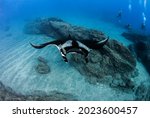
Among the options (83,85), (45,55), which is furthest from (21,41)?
(83,85)

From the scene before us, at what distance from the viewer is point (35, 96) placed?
581cm

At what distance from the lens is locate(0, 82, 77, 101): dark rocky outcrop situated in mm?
5617

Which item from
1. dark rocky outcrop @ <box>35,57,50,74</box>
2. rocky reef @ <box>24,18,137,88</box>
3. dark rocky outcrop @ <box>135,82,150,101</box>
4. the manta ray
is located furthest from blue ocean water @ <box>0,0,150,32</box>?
the manta ray

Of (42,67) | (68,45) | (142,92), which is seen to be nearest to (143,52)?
(142,92)

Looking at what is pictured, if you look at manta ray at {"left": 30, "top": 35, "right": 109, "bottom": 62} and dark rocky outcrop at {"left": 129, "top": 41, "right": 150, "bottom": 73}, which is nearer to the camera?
manta ray at {"left": 30, "top": 35, "right": 109, "bottom": 62}

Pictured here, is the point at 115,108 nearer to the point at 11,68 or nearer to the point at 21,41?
the point at 11,68

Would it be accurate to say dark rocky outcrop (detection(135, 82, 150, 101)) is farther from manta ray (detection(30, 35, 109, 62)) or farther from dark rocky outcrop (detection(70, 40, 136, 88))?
manta ray (detection(30, 35, 109, 62))

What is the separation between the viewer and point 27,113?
4.15 m

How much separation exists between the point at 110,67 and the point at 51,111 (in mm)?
2751

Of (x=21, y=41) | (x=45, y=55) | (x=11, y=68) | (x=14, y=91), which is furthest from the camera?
(x=21, y=41)

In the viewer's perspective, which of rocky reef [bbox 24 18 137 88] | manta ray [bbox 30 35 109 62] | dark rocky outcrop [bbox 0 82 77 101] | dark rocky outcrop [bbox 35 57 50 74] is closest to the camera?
manta ray [bbox 30 35 109 62]

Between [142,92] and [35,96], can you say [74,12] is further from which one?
[35,96]

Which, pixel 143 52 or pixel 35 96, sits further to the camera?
pixel 143 52

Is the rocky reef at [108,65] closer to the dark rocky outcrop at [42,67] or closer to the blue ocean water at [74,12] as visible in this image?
the dark rocky outcrop at [42,67]
